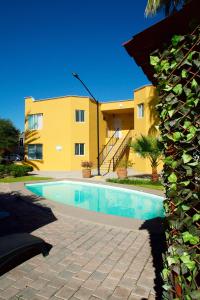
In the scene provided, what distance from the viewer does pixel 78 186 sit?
1948cm

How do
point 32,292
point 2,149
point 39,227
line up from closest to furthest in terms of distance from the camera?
point 32,292 < point 39,227 < point 2,149

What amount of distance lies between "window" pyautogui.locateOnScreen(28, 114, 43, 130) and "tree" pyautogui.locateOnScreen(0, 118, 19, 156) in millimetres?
1778

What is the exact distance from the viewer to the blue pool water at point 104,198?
1236 centimetres

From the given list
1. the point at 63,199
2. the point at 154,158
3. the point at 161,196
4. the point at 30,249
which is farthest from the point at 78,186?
the point at 30,249

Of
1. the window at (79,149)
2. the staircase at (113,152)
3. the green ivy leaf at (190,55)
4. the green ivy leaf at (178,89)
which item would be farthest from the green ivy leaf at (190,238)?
the window at (79,149)

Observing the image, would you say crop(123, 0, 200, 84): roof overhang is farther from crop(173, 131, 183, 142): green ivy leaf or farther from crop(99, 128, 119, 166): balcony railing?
crop(99, 128, 119, 166): balcony railing

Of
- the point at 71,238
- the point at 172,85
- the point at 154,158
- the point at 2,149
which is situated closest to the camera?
the point at 172,85

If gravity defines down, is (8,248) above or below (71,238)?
above

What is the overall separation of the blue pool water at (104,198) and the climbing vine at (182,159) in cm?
885

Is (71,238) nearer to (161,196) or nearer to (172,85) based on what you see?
(172,85)

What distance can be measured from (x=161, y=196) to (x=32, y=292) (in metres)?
10.6

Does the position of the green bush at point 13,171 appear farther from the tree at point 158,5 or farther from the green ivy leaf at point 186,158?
the green ivy leaf at point 186,158

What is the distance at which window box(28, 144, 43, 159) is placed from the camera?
30.6m

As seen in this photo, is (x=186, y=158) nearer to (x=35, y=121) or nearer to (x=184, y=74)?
(x=184, y=74)
